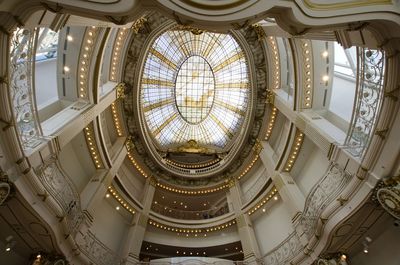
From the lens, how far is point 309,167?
15.6 m

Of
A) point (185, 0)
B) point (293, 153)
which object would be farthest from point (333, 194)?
point (185, 0)

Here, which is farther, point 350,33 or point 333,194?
point 333,194

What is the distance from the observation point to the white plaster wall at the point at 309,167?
1442 cm

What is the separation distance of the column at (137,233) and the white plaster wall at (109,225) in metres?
0.62

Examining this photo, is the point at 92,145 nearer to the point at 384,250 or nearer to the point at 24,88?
the point at 24,88

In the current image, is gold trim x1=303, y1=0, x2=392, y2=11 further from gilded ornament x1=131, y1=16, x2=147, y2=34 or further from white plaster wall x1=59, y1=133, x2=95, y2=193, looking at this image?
gilded ornament x1=131, y1=16, x2=147, y2=34

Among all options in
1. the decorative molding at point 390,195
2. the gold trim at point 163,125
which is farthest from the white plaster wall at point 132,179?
the decorative molding at point 390,195

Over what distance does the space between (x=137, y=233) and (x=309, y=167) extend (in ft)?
41.8

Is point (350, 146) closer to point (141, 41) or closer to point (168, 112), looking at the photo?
point (141, 41)

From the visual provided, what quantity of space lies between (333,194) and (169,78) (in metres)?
22.3

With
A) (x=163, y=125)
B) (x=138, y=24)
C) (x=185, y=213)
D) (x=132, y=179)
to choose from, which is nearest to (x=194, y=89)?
(x=163, y=125)

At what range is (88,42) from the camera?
13477 millimetres

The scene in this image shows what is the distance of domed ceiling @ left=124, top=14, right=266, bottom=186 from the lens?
68.1 feet

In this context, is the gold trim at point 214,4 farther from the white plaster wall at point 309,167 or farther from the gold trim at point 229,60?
the gold trim at point 229,60
